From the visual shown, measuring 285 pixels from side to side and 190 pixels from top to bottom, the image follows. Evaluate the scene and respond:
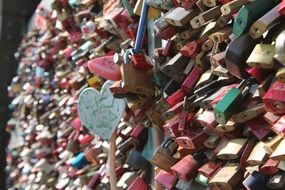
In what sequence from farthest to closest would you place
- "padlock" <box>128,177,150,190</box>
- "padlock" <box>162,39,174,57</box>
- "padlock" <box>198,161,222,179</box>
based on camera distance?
"padlock" <box>128,177,150,190</box>
"padlock" <box>162,39,174,57</box>
"padlock" <box>198,161,222,179</box>

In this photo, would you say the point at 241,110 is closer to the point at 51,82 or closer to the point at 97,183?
the point at 97,183

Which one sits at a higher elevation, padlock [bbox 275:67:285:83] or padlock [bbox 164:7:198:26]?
padlock [bbox 164:7:198:26]

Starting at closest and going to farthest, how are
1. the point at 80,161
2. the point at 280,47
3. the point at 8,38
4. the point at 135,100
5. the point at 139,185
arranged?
the point at 280,47 < the point at 135,100 < the point at 139,185 < the point at 80,161 < the point at 8,38

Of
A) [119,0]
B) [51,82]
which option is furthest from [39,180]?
[119,0]

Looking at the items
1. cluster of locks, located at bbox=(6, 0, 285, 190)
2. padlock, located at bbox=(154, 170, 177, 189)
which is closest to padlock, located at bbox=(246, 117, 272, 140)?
cluster of locks, located at bbox=(6, 0, 285, 190)

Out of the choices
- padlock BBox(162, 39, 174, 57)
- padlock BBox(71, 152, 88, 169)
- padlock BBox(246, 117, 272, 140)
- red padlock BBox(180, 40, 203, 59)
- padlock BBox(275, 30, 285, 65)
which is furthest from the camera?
padlock BBox(71, 152, 88, 169)

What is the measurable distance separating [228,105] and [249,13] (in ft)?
0.57

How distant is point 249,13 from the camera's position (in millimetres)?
969

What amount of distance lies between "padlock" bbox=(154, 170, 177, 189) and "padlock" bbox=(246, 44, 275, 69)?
417mm

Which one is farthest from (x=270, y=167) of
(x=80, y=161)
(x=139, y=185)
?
(x=80, y=161)

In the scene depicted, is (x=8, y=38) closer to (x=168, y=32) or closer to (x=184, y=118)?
(x=168, y=32)

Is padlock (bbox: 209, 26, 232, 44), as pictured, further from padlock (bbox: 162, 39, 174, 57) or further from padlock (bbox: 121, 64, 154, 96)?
padlock (bbox: 121, 64, 154, 96)

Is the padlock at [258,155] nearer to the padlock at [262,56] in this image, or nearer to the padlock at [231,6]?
the padlock at [262,56]

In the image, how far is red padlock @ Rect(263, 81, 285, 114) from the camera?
2.99 ft
